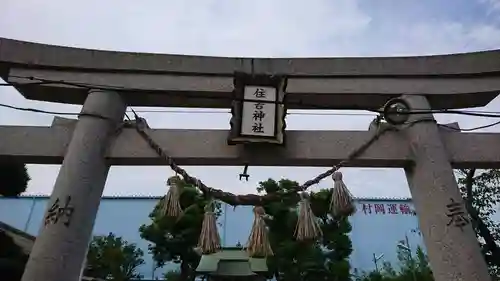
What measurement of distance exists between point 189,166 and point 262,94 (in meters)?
0.91

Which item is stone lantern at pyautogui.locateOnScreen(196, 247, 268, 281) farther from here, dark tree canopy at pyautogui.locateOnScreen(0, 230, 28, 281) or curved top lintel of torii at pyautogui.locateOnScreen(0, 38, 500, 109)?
curved top lintel of torii at pyautogui.locateOnScreen(0, 38, 500, 109)

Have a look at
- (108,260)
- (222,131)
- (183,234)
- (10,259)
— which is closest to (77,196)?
(222,131)

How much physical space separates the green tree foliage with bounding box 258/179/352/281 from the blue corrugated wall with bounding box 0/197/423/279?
6.24 m

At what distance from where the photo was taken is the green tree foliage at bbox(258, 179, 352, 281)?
32.2 feet

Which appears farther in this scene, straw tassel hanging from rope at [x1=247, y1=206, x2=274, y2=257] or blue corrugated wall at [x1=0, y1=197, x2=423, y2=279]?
blue corrugated wall at [x1=0, y1=197, x2=423, y2=279]

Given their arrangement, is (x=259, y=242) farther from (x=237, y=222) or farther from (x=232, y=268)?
(x=237, y=222)

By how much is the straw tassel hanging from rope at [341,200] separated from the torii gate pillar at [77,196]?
1.92 metres

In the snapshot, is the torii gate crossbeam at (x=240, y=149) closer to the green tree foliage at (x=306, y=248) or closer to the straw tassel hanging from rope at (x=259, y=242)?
the straw tassel hanging from rope at (x=259, y=242)

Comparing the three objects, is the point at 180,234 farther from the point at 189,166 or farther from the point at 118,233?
the point at 189,166

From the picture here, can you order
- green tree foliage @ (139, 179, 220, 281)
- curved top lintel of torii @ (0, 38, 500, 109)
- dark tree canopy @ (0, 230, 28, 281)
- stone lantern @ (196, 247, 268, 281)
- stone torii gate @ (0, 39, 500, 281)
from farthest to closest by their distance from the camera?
green tree foliage @ (139, 179, 220, 281) < stone lantern @ (196, 247, 268, 281) < dark tree canopy @ (0, 230, 28, 281) < curved top lintel of torii @ (0, 38, 500, 109) < stone torii gate @ (0, 39, 500, 281)

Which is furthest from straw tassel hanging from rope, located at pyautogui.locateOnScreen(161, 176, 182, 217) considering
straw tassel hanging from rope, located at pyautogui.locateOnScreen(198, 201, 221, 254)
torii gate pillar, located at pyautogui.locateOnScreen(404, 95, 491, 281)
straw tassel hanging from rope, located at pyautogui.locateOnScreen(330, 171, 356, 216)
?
torii gate pillar, located at pyautogui.locateOnScreen(404, 95, 491, 281)

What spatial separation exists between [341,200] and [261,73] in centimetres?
134

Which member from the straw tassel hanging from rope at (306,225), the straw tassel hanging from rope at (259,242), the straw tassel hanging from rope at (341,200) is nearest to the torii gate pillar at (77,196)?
the straw tassel hanging from rope at (259,242)

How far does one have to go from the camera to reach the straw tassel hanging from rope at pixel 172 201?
3.00 meters
